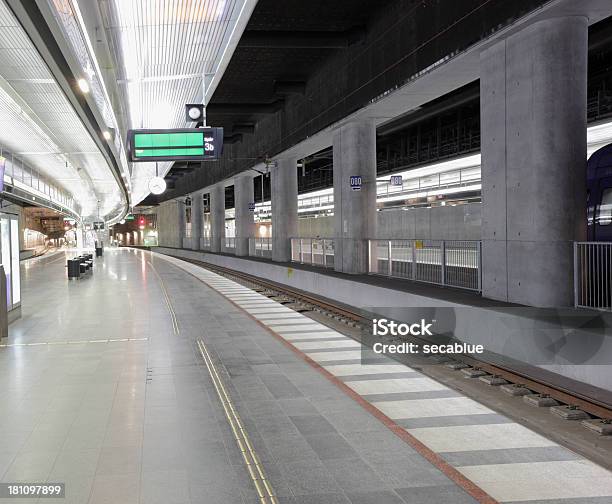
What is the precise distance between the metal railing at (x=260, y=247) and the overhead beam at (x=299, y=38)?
1491cm

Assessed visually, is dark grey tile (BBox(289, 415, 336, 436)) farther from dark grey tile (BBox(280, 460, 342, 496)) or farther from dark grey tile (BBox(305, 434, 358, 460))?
dark grey tile (BBox(280, 460, 342, 496))

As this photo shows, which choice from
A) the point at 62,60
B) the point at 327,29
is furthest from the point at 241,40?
the point at 62,60

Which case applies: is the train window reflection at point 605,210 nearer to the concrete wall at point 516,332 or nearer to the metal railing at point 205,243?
the concrete wall at point 516,332

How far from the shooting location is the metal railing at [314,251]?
2081cm

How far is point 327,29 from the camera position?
48.9 ft

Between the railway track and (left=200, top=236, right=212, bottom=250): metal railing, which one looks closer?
the railway track

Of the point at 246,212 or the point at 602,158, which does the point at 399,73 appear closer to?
the point at 602,158

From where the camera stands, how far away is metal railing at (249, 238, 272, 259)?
29.4 m

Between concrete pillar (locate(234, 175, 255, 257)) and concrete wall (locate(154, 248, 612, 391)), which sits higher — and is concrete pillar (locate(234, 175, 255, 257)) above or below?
above

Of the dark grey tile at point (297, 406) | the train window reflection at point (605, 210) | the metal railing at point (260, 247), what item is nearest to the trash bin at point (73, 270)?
the metal railing at point (260, 247)

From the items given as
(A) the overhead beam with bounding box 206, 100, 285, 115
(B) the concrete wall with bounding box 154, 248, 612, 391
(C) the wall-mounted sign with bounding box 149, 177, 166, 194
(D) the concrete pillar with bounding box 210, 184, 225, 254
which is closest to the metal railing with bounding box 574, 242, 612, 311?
(B) the concrete wall with bounding box 154, 248, 612, 391

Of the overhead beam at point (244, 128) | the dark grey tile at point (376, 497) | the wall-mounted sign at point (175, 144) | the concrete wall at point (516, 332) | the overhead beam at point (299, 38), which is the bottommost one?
the dark grey tile at point (376, 497)

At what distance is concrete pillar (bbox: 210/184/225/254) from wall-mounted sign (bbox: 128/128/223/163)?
22845 millimetres

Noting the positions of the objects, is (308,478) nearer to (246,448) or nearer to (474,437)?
(246,448)
